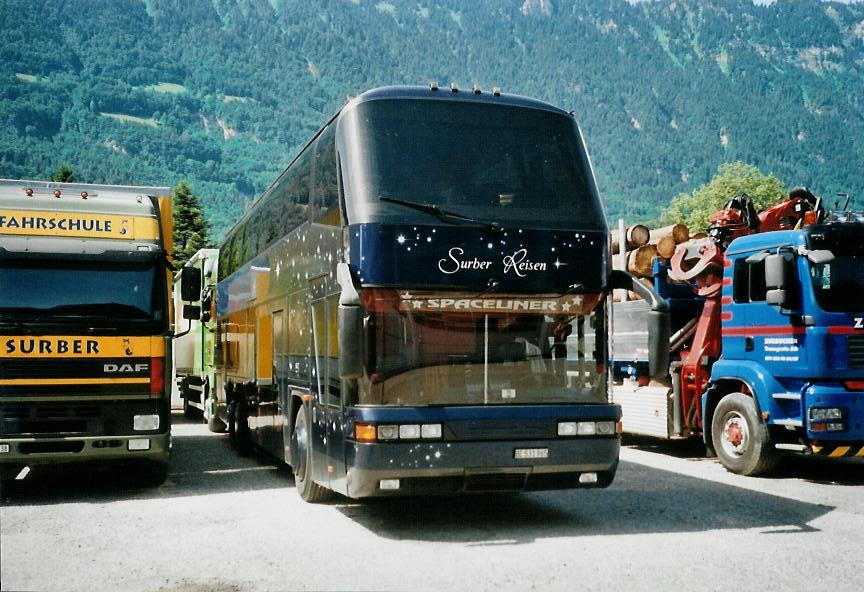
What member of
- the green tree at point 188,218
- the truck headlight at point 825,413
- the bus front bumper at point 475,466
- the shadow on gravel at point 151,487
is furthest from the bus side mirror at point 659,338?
the green tree at point 188,218

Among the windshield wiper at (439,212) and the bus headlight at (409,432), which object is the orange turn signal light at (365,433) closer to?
the bus headlight at (409,432)

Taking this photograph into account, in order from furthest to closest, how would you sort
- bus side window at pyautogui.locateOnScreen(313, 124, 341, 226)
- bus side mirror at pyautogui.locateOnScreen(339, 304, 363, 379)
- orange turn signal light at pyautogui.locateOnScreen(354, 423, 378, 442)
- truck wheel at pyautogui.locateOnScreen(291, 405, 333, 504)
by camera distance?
1. truck wheel at pyautogui.locateOnScreen(291, 405, 333, 504)
2. bus side window at pyautogui.locateOnScreen(313, 124, 341, 226)
3. orange turn signal light at pyautogui.locateOnScreen(354, 423, 378, 442)
4. bus side mirror at pyautogui.locateOnScreen(339, 304, 363, 379)

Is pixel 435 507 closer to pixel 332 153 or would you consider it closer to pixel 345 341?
pixel 345 341

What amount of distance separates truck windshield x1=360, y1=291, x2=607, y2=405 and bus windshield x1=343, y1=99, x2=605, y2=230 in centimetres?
74

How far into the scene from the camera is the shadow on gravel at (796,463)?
11773 mm

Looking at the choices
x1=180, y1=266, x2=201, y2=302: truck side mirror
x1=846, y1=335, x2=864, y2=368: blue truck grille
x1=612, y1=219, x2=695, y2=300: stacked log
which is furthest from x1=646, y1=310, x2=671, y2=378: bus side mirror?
x1=180, y1=266, x2=201, y2=302: truck side mirror

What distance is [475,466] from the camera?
7.74 metres

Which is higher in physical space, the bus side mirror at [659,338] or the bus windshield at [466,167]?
the bus windshield at [466,167]

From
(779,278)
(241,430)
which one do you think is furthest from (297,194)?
(779,278)

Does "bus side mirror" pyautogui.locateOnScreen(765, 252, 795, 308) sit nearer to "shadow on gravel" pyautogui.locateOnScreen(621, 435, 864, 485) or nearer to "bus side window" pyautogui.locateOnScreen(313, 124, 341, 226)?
"shadow on gravel" pyautogui.locateOnScreen(621, 435, 864, 485)

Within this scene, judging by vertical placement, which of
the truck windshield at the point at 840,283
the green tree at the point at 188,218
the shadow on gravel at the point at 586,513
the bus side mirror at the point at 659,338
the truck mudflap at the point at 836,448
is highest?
the green tree at the point at 188,218

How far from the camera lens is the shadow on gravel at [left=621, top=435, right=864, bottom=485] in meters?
11.8

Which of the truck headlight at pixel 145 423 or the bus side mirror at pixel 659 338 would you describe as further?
the truck headlight at pixel 145 423

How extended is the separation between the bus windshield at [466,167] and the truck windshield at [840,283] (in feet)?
12.9
